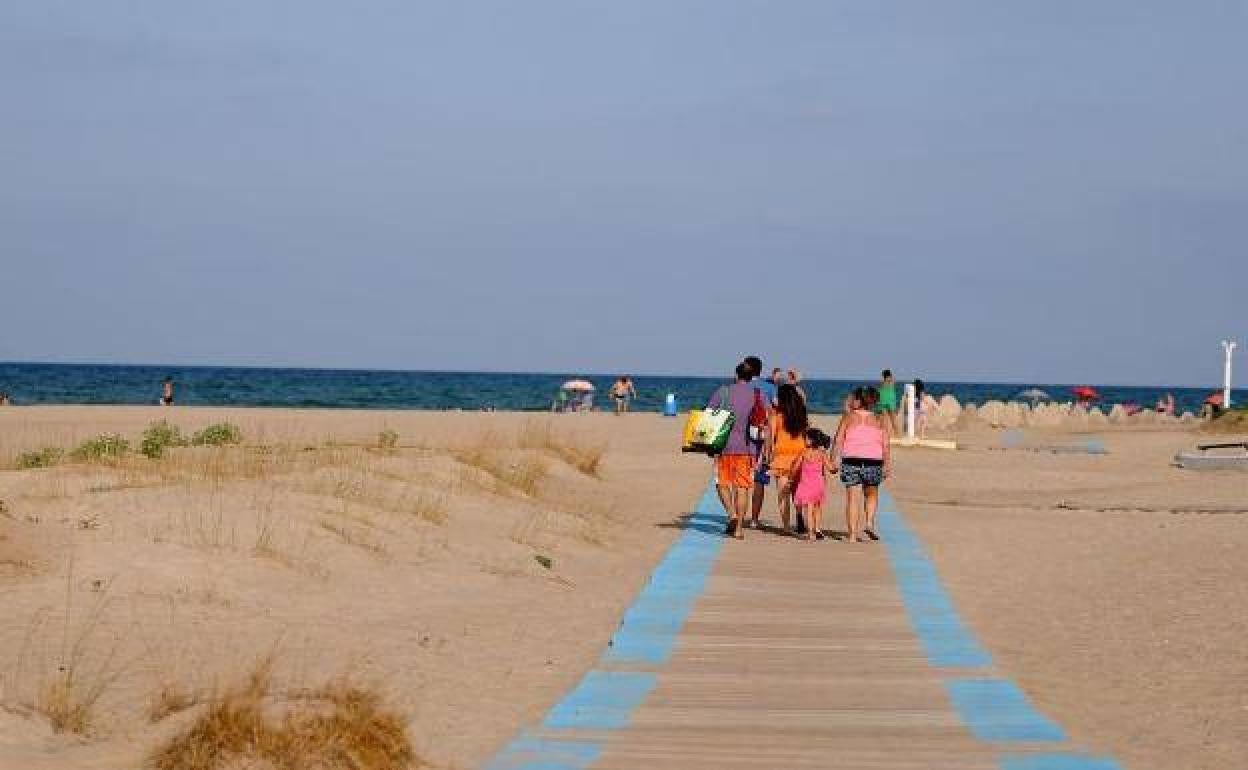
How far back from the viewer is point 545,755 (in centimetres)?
698

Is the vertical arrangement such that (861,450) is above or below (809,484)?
above

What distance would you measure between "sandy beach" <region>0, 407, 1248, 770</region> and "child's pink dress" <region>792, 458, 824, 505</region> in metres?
1.37

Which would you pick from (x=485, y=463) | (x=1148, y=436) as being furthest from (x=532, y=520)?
(x=1148, y=436)

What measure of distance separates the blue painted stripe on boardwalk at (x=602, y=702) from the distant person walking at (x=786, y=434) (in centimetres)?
824

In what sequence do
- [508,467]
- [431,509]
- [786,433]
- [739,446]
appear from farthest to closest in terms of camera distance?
[508,467], [786,433], [739,446], [431,509]

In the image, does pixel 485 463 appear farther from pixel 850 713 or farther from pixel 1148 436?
pixel 1148 436

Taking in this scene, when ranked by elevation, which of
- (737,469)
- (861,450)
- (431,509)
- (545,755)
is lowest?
(545,755)

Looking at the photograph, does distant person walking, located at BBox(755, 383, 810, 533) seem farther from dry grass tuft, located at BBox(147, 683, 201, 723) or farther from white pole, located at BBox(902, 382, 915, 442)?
white pole, located at BBox(902, 382, 915, 442)

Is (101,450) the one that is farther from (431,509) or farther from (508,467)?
(431,509)

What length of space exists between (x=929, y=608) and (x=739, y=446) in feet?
16.1

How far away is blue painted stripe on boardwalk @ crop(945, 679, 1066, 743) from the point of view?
761 cm

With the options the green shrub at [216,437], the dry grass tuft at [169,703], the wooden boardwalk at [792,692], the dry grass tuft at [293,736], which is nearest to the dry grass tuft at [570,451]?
the green shrub at [216,437]

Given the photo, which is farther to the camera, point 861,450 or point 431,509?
point 861,450

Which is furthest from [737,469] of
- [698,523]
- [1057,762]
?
[1057,762]
